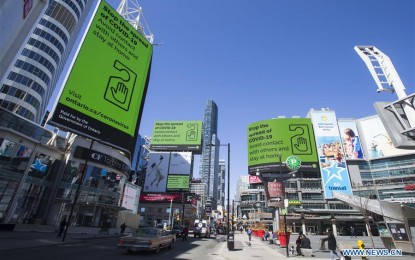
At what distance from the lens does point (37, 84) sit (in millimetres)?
60500

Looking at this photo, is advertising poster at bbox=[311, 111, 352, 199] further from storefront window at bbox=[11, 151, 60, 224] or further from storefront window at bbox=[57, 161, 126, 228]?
storefront window at bbox=[11, 151, 60, 224]

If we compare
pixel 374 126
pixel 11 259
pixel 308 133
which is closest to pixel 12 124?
pixel 11 259

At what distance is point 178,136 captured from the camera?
10212 centimetres

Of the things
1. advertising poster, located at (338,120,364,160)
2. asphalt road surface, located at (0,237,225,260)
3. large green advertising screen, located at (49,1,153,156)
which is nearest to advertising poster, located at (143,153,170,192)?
advertising poster, located at (338,120,364,160)

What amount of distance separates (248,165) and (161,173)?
3565 cm

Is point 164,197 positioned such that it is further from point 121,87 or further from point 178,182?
point 121,87

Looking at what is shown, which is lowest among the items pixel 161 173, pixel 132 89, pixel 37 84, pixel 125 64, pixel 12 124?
pixel 12 124

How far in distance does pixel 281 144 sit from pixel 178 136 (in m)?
40.4

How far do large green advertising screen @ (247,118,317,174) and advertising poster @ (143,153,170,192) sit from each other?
34.5 meters

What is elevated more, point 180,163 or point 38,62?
point 38,62

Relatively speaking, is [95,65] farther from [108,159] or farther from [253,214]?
[253,214]

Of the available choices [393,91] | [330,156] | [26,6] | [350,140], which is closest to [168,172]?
[330,156]

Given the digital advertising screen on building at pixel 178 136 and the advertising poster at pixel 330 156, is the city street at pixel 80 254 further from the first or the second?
the digital advertising screen on building at pixel 178 136

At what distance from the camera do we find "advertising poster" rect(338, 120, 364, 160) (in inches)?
3413
